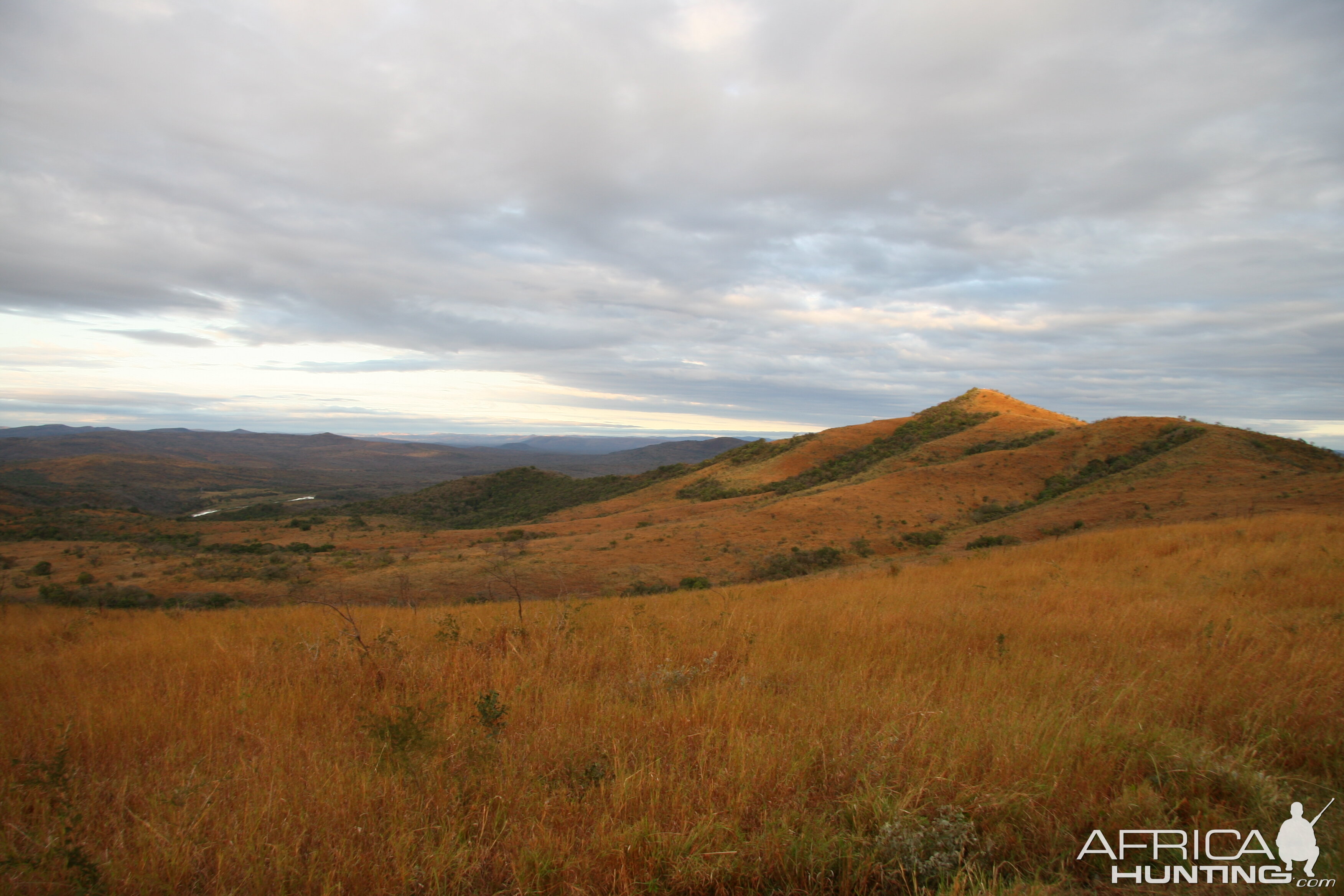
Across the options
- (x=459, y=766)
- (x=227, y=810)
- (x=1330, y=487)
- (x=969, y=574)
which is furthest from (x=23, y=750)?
(x=1330, y=487)

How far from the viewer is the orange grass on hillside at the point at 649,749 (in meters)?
2.62

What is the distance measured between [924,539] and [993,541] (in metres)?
3.91

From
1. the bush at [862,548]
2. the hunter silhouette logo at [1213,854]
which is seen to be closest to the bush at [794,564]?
the bush at [862,548]

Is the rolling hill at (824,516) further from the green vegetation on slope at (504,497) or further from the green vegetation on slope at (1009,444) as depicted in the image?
the green vegetation on slope at (504,497)

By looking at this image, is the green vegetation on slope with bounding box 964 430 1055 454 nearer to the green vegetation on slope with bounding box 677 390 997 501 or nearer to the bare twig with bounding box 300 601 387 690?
the green vegetation on slope with bounding box 677 390 997 501

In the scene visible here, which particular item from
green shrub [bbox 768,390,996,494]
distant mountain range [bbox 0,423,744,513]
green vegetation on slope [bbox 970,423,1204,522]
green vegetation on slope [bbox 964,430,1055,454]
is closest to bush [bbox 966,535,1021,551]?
green vegetation on slope [bbox 970,423,1204,522]

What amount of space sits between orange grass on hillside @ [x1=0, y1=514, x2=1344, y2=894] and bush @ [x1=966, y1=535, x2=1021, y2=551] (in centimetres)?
1264

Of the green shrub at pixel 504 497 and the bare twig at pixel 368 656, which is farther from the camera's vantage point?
the green shrub at pixel 504 497

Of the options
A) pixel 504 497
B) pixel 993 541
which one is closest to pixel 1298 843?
pixel 993 541

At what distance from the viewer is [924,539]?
913 inches

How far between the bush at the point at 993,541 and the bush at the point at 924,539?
2059 millimetres

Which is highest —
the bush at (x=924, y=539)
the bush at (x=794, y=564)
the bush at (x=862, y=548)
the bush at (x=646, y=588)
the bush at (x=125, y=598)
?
the bush at (x=924, y=539)

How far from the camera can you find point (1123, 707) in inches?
166

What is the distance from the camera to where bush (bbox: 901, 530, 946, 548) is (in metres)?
22.4
